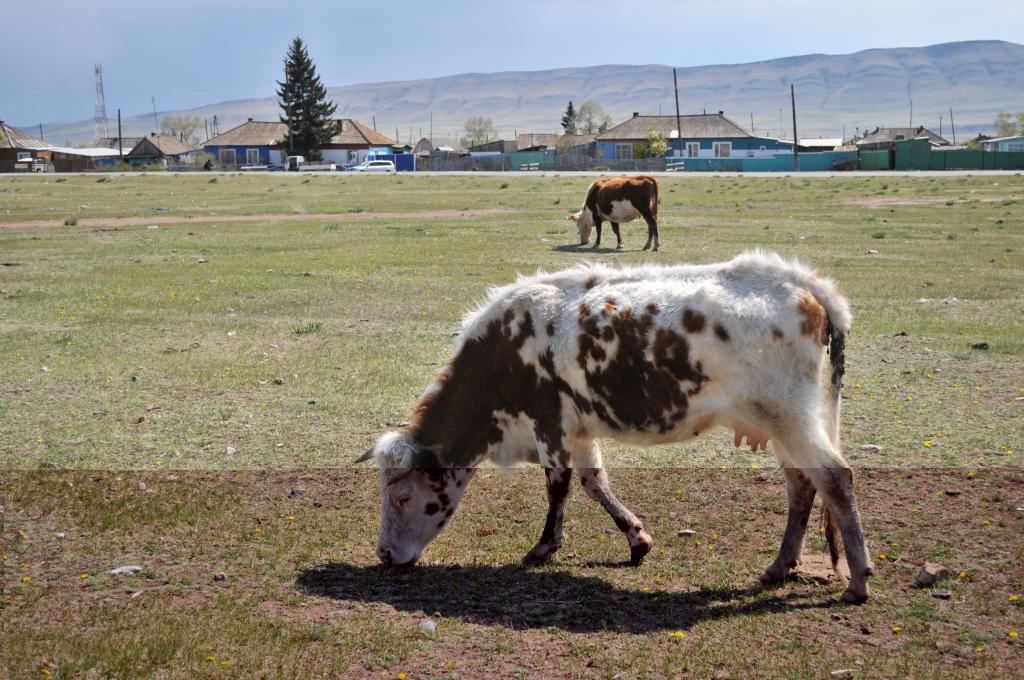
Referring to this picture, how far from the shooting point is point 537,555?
768 centimetres

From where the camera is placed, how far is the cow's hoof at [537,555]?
25.1 feet

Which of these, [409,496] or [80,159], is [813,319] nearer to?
[409,496]

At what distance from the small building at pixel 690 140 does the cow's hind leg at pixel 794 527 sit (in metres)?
119

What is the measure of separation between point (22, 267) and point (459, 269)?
9543mm

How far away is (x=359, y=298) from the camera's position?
18516 millimetres

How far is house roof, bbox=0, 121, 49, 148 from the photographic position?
412ft

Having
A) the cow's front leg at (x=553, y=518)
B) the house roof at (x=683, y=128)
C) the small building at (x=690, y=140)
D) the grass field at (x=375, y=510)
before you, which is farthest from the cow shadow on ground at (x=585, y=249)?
the house roof at (x=683, y=128)

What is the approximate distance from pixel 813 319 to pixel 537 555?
2599mm

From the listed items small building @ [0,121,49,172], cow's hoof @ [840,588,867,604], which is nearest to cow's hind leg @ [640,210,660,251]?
cow's hoof @ [840,588,867,604]

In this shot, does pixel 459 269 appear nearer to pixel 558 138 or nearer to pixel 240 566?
pixel 240 566

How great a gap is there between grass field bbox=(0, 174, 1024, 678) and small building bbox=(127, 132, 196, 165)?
128283mm

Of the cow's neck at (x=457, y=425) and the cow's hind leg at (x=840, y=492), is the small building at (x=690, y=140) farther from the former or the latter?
the cow's hind leg at (x=840, y=492)

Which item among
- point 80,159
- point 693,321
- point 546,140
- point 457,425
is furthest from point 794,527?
point 546,140

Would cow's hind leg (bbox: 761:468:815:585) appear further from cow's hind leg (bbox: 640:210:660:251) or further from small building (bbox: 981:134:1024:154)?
small building (bbox: 981:134:1024:154)
